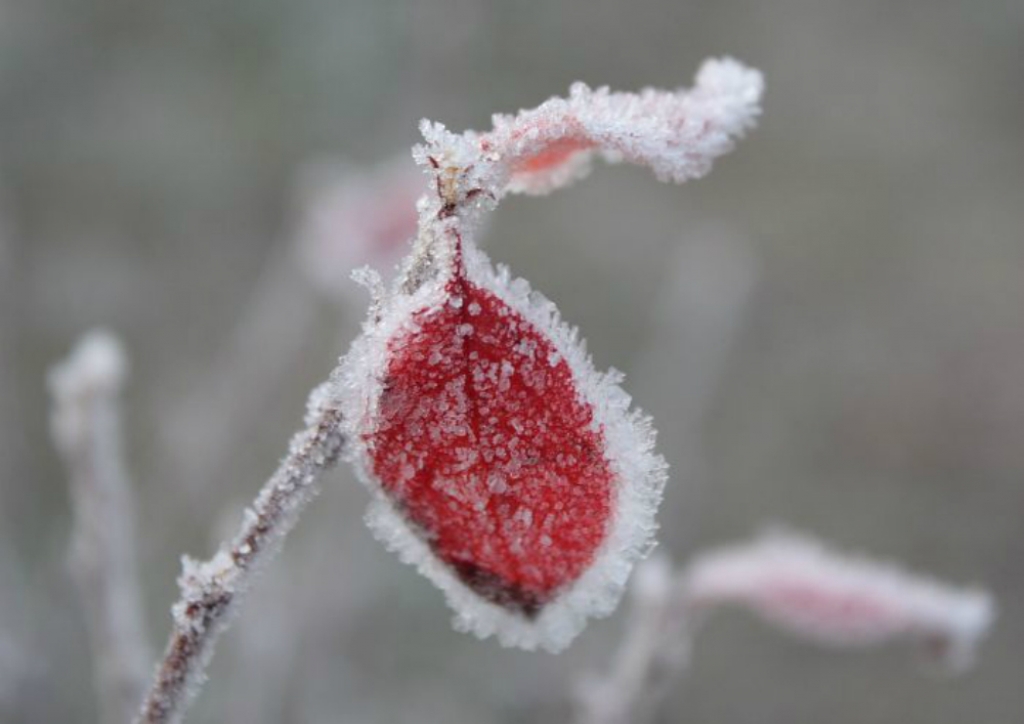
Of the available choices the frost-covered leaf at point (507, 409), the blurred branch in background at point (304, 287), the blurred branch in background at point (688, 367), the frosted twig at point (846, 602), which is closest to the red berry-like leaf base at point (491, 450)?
the frost-covered leaf at point (507, 409)

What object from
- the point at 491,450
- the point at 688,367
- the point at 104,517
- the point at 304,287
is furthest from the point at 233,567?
the point at 688,367

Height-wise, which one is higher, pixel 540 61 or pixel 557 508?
pixel 540 61

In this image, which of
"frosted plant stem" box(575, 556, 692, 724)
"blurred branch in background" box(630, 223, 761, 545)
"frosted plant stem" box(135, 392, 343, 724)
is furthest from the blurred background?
"frosted plant stem" box(135, 392, 343, 724)

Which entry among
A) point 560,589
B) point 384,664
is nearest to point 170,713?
point 560,589

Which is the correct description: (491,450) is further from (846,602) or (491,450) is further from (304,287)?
(304,287)

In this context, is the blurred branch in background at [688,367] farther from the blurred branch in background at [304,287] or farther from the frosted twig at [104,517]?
the frosted twig at [104,517]

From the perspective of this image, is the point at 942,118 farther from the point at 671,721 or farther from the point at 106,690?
the point at 106,690
